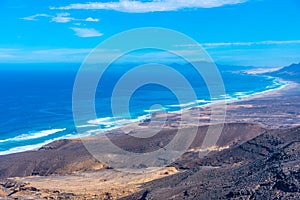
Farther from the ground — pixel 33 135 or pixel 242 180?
pixel 33 135

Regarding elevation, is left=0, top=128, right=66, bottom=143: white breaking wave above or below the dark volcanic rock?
above

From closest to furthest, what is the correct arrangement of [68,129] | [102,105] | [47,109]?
[68,129]
[47,109]
[102,105]

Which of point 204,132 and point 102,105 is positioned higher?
point 102,105

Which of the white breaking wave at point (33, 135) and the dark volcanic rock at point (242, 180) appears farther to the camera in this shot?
the white breaking wave at point (33, 135)

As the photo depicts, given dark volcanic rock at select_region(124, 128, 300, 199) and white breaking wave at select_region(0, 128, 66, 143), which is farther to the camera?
white breaking wave at select_region(0, 128, 66, 143)

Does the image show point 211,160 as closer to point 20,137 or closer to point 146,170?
point 146,170

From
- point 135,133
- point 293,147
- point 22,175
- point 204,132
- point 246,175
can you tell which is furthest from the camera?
point 135,133

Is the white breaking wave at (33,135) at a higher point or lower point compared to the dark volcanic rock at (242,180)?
higher

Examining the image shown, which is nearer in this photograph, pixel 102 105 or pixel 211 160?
pixel 211 160

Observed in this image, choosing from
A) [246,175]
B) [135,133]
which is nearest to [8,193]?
[246,175]

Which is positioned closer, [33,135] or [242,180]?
[242,180]
